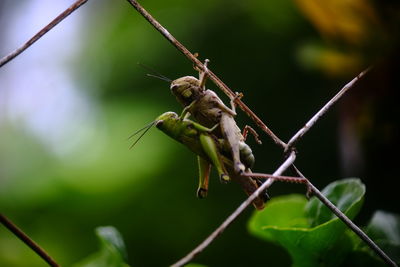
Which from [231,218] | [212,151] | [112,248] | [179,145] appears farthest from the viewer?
[179,145]

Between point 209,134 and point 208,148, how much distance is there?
6cm

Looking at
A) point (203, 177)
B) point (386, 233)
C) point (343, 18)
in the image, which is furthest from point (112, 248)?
point (343, 18)

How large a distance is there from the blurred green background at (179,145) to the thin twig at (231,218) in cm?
133

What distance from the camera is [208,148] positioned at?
168 centimetres

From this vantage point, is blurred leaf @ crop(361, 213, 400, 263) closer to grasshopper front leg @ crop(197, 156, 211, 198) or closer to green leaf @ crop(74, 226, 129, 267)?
grasshopper front leg @ crop(197, 156, 211, 198)

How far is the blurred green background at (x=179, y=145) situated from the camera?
2564mm

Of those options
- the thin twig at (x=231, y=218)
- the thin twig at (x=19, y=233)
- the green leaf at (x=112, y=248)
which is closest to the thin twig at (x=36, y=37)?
the thin twig at (x=19, y=233)

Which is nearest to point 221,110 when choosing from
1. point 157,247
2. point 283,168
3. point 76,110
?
point 283,168

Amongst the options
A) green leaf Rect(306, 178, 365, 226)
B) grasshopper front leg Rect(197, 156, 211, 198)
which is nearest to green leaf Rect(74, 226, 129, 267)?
grasshopper front leg Rect(197, 156, 211, 198)

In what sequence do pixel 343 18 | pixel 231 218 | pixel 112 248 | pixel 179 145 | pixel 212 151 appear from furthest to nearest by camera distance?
1. pixel 179 145
2. pixel 343 18
3. pixel 212 151
4. pixel 112 248
5. pixel 231 218

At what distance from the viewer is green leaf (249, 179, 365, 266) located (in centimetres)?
150

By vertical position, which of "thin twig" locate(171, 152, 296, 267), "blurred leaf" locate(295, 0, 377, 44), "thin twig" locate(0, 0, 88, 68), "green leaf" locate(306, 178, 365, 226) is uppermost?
"thin twig" locate(0, 0, 88, 68)

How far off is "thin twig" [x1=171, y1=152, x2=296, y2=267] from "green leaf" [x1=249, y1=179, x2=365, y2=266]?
31 centimetres

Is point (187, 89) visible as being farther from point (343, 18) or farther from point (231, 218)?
point (343, 18)
